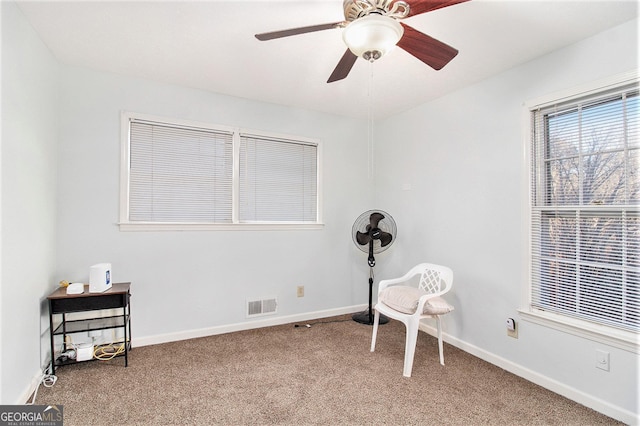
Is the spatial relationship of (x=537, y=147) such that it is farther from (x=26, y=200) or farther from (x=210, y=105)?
(x=26, y=200)

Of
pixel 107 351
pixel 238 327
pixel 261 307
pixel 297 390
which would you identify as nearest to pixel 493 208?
pixel 297 390

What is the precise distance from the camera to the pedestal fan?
3.32m

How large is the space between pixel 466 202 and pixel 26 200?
329 cm

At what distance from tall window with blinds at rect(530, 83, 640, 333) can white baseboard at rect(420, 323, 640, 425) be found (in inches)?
18.4

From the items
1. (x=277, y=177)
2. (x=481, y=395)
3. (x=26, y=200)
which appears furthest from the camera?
(x=277, y=177)

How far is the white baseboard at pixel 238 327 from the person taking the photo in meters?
2.91

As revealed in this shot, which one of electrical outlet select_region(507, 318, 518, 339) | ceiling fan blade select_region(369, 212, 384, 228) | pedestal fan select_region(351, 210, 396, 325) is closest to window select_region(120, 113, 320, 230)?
pedestal fan select_region(351, 210, 396, 325)

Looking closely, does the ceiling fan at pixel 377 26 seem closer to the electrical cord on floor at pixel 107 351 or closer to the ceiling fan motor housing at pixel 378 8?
the ceiling fan motor housing at pixel 378 8

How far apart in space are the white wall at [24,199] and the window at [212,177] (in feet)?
1.88

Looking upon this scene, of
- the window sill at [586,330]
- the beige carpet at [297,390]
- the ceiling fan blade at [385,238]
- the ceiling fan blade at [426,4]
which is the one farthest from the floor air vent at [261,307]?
the ceiling fan blade at [426,4]

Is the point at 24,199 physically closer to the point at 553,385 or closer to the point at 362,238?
the point at 362,238

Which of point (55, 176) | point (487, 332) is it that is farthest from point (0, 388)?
point (487, 332)

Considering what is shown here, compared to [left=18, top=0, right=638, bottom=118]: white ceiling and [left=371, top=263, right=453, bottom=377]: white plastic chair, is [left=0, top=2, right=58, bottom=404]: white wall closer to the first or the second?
[left=18, top=0, right=638, bottom=118]: white ceiling

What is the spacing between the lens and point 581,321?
2162mm
